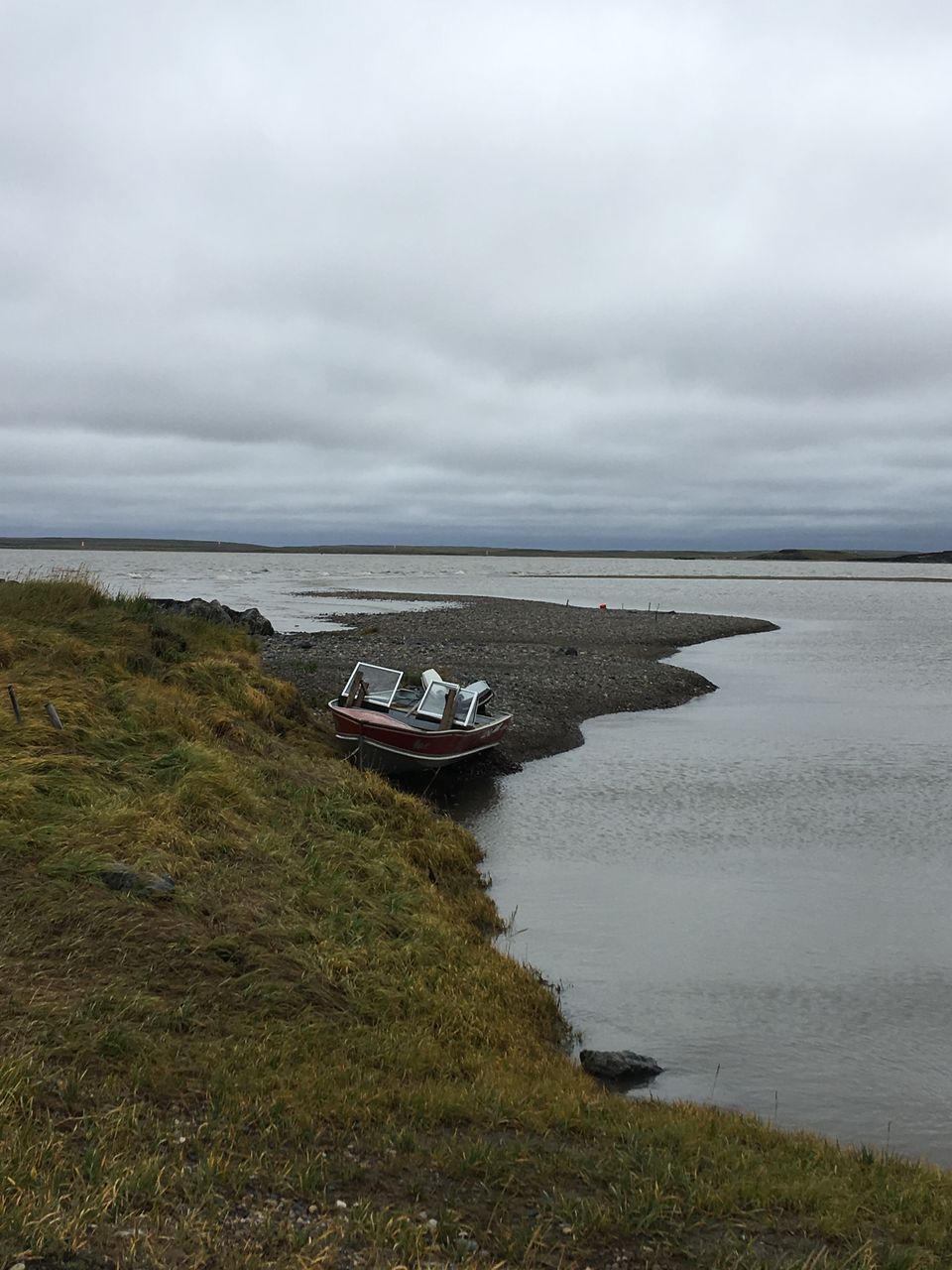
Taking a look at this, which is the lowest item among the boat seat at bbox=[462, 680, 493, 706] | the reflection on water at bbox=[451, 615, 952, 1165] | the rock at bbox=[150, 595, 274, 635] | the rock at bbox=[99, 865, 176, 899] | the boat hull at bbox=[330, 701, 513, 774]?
the reflection on water at bbox=[451, 615, 952, 1165]

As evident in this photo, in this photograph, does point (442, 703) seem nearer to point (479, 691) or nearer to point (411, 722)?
point (479, 691)

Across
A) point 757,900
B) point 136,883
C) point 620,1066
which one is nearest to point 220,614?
point 757,900

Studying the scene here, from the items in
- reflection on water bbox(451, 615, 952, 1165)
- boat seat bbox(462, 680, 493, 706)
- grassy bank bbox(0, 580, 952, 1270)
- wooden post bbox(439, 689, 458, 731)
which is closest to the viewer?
grassy bank bbox(0, 580, 952, 1270)

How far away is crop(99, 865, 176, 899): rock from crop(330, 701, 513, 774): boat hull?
10.1 metres

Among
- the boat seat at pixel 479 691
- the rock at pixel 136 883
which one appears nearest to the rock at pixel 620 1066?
the rock at pixel 136 883

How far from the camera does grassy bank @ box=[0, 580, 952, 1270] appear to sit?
16.8 feet

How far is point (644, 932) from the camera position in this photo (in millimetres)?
13609

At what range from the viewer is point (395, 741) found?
20.2 m

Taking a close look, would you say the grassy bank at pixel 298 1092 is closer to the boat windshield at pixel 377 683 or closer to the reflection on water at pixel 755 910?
the reflection on water at pixel 755 910

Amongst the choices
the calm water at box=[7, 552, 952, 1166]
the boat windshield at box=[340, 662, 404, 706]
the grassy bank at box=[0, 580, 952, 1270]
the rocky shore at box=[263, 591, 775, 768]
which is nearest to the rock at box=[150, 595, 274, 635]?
the rocky shore at box=[263, 591, 775, 768]

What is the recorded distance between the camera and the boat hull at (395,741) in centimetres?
2003

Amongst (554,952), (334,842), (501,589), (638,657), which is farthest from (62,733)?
(501,589)

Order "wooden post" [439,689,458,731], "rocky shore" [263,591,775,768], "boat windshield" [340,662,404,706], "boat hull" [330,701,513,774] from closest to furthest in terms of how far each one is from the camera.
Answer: "boat hull" [330,701,513,774]
"wooden post" [439,689,458,731]
"boat windshield" [340,662,404,706]
"rocky shore" [263,591,775,768]

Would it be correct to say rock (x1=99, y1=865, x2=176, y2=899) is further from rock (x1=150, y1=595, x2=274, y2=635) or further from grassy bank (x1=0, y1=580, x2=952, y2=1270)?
rock (x1=150, y1=595, x2=274, y2=635)
